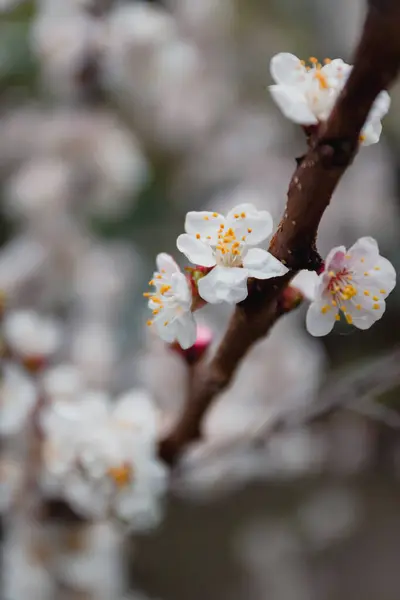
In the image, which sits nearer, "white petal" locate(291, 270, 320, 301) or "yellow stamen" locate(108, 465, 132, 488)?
"white petal" locate(291, 270, 320, 301)

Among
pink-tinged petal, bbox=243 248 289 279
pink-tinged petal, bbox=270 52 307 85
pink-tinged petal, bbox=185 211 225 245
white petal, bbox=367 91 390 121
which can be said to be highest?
pink-tinged petal, bbox=270 52 307 85

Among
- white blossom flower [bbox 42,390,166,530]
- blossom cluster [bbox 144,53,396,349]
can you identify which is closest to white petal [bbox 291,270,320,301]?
blossom cluster [bbox 144,53,396,349]

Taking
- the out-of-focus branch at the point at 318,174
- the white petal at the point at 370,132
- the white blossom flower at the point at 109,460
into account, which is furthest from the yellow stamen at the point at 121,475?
the white petal at the point at 370,132

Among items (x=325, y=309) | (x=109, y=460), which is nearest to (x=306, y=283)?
(x=325, y=309)

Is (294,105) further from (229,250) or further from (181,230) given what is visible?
(181,230)

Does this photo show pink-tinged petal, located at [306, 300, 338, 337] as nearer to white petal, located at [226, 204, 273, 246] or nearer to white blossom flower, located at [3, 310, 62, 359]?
white petal, located at [226, 204, 273, 246]

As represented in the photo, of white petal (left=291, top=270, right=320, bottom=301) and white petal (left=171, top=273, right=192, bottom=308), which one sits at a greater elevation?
white petal (left=291, top=270, right=320, bottom=301)

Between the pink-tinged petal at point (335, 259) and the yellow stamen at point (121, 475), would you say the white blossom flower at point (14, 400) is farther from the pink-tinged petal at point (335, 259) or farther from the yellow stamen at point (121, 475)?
the pink-tinged petal at point (335, 259)
